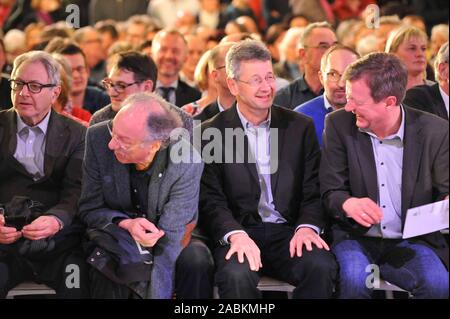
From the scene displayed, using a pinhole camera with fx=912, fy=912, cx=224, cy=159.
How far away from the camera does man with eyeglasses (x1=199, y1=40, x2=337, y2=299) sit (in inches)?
171

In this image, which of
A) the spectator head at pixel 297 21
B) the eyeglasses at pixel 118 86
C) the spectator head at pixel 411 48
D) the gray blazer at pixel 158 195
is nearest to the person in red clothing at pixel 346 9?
the spectator head at pixel 297 21

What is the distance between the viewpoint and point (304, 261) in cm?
414

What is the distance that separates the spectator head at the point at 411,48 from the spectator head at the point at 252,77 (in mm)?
1386

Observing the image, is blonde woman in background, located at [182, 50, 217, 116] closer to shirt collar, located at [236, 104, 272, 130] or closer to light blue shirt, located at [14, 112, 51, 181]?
shirt collar, located at [236, 104, 272, 130]

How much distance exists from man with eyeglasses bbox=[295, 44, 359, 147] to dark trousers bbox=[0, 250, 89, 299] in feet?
4.97

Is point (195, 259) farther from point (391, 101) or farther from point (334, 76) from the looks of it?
point (334, 76)

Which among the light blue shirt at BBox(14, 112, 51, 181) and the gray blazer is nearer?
the gray blazer

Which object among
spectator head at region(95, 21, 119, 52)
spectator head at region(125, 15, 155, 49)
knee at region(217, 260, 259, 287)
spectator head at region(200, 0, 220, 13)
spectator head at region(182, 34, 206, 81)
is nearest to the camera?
knee at region(217, 260, 259, 287)

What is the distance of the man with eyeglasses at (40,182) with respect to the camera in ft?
13.9

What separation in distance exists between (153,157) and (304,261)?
A: 0.84 m

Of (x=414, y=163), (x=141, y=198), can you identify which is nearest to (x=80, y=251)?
(x=141, y=198)

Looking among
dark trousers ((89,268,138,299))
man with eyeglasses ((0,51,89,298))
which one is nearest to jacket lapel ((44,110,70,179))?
man with eyeglasses ((0,51,89,298))

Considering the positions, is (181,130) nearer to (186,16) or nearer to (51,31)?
(51,31)

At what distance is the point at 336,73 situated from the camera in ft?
16.5
